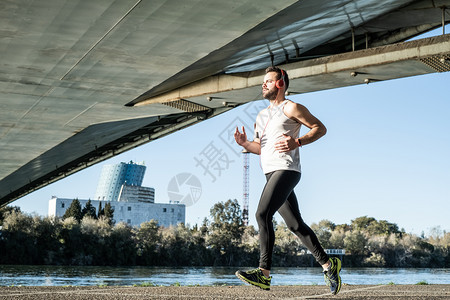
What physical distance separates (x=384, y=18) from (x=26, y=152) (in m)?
16.9

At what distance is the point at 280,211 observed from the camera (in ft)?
18.5

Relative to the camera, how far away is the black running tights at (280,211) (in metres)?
5.39

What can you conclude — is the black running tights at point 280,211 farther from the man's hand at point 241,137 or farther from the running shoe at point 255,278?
the man's hand at point 241,137

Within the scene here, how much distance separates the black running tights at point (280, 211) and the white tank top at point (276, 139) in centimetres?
7

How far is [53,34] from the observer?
40.5ft

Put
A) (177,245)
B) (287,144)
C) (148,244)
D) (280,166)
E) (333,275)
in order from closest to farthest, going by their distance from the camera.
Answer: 1. (287,144)
2. (280,166)
3. (333,275)
4. (148,244)
5. (177,245)

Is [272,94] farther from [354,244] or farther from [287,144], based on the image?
[354,244]

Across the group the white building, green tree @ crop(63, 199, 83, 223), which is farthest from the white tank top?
the white building

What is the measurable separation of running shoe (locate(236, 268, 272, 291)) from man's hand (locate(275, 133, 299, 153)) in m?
1.09

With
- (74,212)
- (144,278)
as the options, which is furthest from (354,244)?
(144,278)

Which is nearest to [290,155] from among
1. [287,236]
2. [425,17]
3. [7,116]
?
[425,17]

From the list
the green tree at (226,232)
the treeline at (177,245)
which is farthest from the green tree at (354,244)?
the green tree at (226,232)

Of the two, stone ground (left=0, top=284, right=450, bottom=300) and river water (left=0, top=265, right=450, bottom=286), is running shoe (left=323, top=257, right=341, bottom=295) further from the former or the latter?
river water (left=0, top=265, right=450, bottom=286)

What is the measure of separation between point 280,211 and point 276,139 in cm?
66
